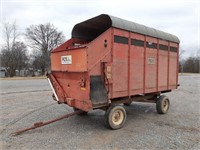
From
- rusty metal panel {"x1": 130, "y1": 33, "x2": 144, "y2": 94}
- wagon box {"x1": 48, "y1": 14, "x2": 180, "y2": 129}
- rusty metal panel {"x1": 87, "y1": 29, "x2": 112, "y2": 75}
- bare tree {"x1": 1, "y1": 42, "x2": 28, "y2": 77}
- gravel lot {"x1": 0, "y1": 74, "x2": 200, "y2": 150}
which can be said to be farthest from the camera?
bare tree {"x1": 1, "y1": 42, "x2": 28, "y2": 77}

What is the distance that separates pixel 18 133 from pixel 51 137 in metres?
0.91

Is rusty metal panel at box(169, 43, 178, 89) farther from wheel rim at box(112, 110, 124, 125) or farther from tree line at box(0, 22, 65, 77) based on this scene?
tree line at box(0, 22, 65, 77)

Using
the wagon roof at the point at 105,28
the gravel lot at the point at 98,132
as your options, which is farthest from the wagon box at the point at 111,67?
the gravel lot at the point at 98,132

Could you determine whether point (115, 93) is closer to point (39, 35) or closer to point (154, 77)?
point (154, 77)

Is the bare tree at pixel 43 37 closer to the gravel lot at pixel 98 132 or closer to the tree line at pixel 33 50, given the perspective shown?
A: the tree line at pixel 33 50

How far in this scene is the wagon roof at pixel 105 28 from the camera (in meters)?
5.50

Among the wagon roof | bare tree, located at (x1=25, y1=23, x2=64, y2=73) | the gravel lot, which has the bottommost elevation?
the gravel lot

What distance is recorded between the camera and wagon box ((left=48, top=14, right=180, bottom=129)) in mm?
5043

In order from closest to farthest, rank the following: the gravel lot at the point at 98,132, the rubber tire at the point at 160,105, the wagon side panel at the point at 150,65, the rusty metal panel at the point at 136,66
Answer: the gravel lot at the point at 98,132
the rusty metal panel at the point at 136,66
the wagon side panel at the point at 150,65
the rubber tire at the point at 160,105

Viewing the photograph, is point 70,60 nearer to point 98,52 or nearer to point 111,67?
point 98,52

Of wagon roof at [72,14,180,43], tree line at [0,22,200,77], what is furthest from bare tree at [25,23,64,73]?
wagon roof at [72,14,180,43]

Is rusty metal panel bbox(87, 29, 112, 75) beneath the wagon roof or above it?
beneath

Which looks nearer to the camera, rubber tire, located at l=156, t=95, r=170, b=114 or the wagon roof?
the wagon roof

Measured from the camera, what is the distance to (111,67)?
206 inches
